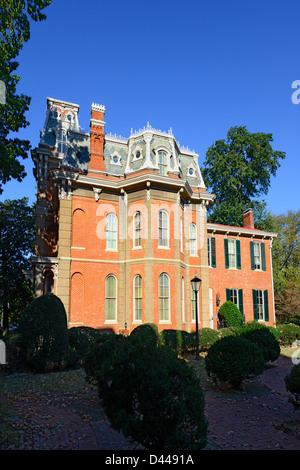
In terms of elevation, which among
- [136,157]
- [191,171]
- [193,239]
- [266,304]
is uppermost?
[191,171]

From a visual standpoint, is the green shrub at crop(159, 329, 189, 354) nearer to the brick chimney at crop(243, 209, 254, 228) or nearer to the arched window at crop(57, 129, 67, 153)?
the arched window at crop(57, 129, 67, 153)

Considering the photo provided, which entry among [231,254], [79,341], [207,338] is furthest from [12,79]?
[231,254]

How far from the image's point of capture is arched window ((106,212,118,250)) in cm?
2034

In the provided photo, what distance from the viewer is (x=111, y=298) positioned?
1983 centimetres

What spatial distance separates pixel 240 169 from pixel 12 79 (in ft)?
91.6

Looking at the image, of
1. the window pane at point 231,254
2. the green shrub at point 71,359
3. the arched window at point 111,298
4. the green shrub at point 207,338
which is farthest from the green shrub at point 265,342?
the window pane at point 231,254

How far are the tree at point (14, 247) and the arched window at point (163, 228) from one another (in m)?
12.2

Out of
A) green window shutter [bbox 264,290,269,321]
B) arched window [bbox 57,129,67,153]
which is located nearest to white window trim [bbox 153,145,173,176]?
arched window [bbox 57,129,67,153]

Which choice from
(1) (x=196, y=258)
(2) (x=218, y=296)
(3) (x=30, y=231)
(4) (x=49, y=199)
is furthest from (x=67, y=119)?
(2) (x=218, y=296)

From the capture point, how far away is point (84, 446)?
5.70 meters

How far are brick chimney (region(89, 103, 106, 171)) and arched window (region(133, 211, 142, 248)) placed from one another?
3.68 m

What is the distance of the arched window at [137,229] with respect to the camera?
20002 mm

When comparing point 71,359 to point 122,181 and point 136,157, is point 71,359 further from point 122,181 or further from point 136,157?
A: point 136,157
